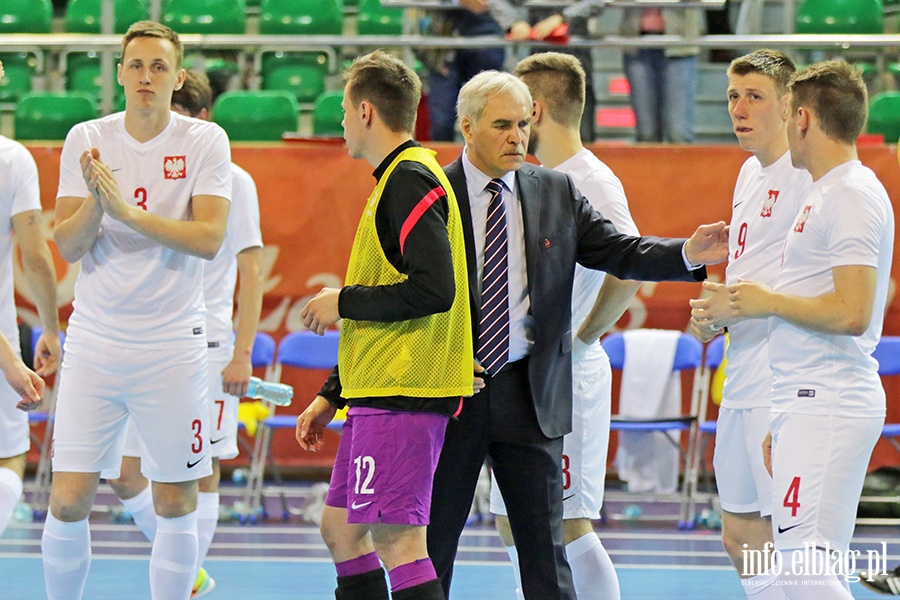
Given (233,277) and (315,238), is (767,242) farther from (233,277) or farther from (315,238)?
(315,238)

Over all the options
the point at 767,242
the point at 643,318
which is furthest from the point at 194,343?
the point at 643,318

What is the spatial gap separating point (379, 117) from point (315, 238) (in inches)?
212

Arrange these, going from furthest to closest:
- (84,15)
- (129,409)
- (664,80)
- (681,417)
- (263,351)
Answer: (84,15)
(664,80)
(263,351)
(681,417)
(129,409)

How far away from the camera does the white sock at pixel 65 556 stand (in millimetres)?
4980

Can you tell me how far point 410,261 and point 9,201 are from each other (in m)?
2.11

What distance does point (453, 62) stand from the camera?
944 cm

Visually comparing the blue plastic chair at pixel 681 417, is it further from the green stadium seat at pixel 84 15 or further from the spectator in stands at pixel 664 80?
the green stadium seat at pixel 84 15

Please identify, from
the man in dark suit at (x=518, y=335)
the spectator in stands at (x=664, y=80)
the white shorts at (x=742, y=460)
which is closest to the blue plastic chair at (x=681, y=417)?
the spectator in stands at (x=664, y=80)

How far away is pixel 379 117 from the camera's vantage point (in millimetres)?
3984

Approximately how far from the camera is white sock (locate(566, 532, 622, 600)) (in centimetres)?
476

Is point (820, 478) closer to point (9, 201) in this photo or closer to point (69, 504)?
point (69, 504)

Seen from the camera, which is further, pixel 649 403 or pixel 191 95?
pixel 649 403

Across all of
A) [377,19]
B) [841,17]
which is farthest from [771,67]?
[377,19]

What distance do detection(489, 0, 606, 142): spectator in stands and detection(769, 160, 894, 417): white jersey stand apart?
514 cm
